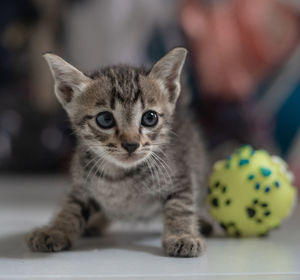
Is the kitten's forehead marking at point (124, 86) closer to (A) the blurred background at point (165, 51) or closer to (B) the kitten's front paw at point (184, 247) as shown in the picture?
(B) the kitten's front paw at point (184, 247)

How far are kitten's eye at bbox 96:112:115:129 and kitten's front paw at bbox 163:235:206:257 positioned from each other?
36cm

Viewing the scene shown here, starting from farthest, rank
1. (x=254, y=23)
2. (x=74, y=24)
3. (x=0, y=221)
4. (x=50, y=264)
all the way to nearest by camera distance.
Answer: (x=74, y=24) < (x=254, y=23) < (x=0, y=221) < (x=50, y=264)

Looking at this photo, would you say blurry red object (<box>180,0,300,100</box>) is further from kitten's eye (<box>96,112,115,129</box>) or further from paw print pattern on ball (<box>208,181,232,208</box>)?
kitten's eye (<box>96,112,115,129</box>)

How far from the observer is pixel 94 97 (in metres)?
1.48

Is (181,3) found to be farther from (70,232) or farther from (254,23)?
(70,232)

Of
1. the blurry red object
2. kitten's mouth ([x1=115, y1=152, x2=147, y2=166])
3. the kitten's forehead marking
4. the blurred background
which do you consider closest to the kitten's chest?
kitten's mouth ([x1=115, y1=152, x2=147, y2=166])

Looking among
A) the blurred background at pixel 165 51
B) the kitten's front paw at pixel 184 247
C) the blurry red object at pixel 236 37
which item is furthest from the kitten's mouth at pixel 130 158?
the blurry red object at pixel 236 37

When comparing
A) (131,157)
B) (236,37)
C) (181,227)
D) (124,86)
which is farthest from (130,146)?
(236,37)

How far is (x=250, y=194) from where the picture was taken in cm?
154

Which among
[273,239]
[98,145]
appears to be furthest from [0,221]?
[273,239]

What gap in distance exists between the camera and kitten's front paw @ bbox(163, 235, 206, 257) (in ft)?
4.47

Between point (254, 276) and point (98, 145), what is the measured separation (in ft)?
1.86

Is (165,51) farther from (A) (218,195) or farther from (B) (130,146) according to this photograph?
(B) (130,146)

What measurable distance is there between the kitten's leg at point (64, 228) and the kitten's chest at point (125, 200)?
7cm
